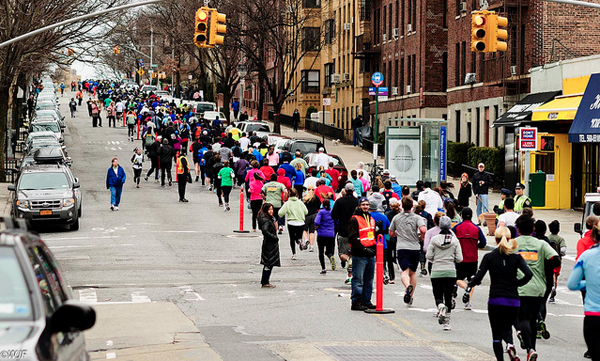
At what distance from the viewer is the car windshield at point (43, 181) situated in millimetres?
28016

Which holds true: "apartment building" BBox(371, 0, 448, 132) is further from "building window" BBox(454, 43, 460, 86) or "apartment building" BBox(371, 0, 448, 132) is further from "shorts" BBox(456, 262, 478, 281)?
"shorts" BBox(456, 262, 478, 281)

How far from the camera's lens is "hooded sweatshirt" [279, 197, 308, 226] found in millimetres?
21688

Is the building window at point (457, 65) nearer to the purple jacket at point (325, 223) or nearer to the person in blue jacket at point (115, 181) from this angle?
the person in blue jacket at point (115, 181)

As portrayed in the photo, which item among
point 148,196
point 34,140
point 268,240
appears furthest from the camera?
point 34,140

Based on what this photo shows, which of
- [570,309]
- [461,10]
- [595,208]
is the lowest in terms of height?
[570,309]

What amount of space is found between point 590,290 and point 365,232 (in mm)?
6280

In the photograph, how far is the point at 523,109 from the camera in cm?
3838

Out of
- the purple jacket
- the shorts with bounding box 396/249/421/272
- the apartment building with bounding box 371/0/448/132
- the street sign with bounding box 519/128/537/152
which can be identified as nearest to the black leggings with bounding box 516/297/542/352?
the shorts with bounding box 396/249/421/272

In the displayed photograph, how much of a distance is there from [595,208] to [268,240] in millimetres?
6045

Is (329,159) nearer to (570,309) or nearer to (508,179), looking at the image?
(508,179)

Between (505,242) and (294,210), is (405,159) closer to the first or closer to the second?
(294,210)

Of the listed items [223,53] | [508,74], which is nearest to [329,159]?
[508,74]

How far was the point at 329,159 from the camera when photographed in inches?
1460

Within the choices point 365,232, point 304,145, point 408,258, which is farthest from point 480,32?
point 304,145
